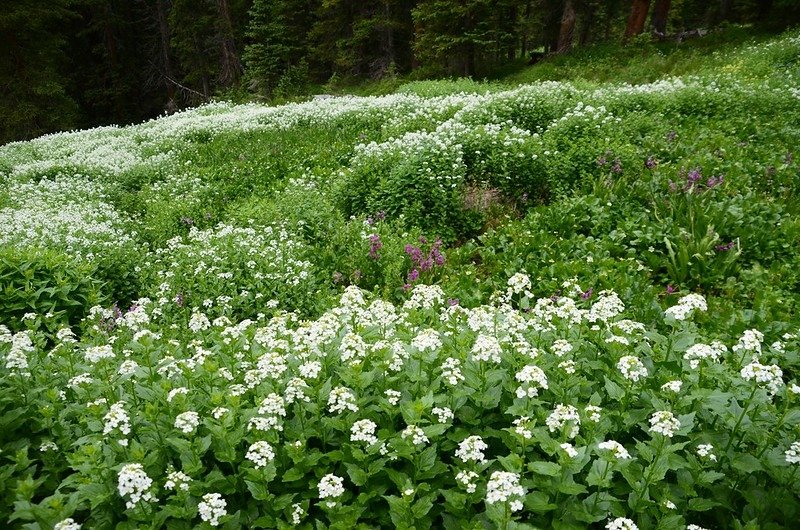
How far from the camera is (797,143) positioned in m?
10.3

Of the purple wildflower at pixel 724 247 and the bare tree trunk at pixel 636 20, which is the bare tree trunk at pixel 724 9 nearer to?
the bare tree trunk at pixel 636 20

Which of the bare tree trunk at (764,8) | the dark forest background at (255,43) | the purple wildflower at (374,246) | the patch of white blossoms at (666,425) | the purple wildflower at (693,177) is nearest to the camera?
the patch of white blossoms at (666,425)

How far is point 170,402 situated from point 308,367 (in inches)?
37.8

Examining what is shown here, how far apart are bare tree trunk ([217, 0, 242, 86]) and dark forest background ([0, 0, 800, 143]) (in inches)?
2.7

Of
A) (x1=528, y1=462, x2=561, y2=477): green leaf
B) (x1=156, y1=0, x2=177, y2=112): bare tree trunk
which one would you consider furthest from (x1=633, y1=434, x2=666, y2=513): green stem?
(x1=156, y1=0, x2=177, y2=112): bare tree trunk

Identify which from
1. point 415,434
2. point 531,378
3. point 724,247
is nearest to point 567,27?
point 724,247

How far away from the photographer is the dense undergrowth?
296 centimetres

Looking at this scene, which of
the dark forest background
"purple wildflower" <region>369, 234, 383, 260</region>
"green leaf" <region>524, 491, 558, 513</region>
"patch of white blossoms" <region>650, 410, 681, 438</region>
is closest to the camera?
→ "green leaf" <region>524, 491, 558, 513</region>

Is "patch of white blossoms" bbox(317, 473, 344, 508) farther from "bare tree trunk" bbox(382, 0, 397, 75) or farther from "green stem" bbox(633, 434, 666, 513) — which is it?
"bare tree trunk" bbox(382, 0, 397, 75)

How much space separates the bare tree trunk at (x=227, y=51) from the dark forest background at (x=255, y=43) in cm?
7

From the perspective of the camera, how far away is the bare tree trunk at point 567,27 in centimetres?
2592

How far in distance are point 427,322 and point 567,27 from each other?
26402 millimetres

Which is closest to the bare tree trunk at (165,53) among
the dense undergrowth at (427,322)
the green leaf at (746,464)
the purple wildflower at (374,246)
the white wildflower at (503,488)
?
the dense undergrowth at (427,322)

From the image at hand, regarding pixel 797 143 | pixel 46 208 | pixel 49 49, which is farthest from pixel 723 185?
pixel 49 49
